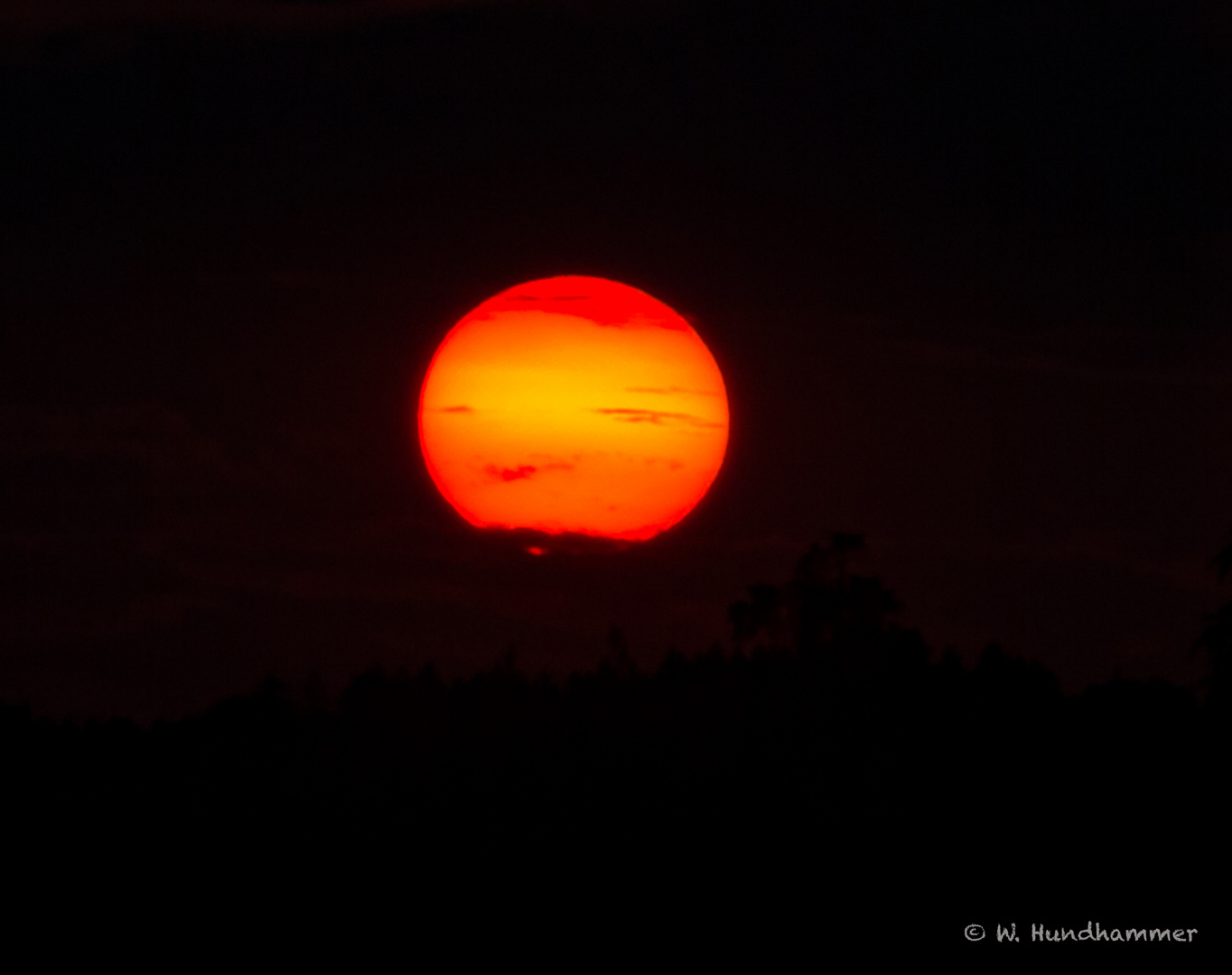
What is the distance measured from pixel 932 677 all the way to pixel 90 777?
15.1 meters

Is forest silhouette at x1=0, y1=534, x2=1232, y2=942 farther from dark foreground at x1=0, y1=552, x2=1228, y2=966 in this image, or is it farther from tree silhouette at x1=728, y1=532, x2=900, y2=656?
tree silhouette at x1=728, y1=532, x2=900, y2=656

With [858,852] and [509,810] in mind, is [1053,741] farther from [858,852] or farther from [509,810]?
[509,810]

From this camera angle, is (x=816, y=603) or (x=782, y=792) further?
(x=816, y=603)

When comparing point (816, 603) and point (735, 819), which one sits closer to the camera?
point (735, 819)

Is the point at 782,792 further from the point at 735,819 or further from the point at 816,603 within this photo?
the point at 816,603

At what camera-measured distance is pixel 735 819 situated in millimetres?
25734

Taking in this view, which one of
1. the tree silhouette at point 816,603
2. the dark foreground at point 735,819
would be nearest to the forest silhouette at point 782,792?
the dark foreground at point 735,819

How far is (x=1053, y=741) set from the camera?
2808cm

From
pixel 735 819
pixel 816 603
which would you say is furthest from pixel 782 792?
pixel 816 603

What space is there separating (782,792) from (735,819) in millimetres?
851

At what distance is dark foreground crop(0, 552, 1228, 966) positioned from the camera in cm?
2422

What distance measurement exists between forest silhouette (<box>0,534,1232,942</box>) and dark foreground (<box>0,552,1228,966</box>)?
0.14 ft

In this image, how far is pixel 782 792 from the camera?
2627cm

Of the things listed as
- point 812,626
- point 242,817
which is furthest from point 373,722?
point 812,626
